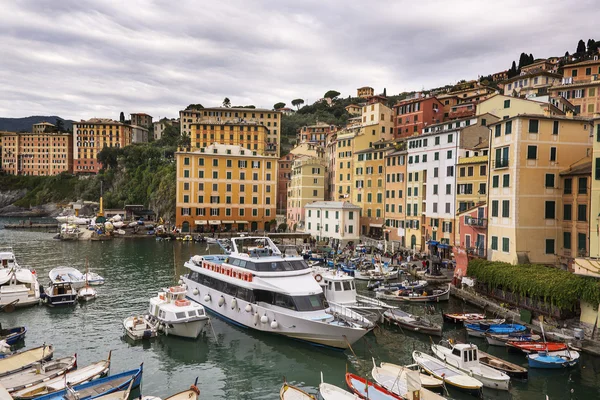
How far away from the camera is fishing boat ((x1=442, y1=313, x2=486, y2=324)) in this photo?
1185 inches

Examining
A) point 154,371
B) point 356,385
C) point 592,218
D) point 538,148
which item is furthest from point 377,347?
point 538,148

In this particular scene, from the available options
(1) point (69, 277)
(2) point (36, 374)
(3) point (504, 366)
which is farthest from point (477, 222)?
(1) point (69, 277)

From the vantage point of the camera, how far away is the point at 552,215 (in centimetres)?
3428

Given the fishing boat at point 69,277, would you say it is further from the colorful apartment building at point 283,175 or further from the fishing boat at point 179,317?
the colorful apartment building at point 283,175

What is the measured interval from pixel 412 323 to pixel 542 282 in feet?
28.3

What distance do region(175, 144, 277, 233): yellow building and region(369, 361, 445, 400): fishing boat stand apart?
2585 inches

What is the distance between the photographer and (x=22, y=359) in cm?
2147

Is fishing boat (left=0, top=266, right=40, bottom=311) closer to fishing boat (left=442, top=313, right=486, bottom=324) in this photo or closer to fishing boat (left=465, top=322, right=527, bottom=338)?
fishing boat (left=442, top=313, right=486, bottom=324)

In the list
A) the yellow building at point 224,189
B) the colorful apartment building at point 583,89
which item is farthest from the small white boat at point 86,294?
the colorful apartment building at point 583,89

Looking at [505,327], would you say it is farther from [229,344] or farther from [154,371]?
[154,371]

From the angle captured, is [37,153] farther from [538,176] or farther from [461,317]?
[538,176]

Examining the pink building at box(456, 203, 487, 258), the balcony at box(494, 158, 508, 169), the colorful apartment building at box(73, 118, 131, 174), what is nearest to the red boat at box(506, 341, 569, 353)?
the pink building at box(456, 203, 487, 258)

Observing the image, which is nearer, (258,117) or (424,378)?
(424,378)

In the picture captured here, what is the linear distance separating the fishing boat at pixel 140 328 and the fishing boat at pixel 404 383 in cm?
1394
